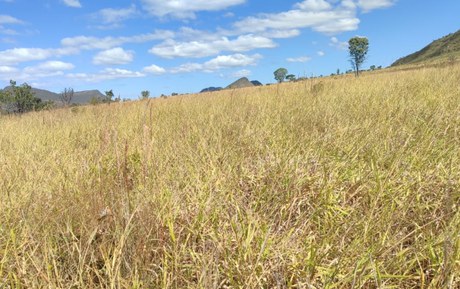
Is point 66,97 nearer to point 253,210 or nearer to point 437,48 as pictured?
point 253,210

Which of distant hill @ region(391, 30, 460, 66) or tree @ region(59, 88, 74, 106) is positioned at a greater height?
distant hill @ region(391, 30, 460, 66)

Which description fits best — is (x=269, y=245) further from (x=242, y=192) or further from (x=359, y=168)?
(x=359, y=168)

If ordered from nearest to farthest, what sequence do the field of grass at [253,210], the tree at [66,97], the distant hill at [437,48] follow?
the field of grass at [253,210]
the tree at [66,97]
the distant hill at [437,48]

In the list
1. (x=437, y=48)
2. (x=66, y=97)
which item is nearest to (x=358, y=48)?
(x=437, y=48)

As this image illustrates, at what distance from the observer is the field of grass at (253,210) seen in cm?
132

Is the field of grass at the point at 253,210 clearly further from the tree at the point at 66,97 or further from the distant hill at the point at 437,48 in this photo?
the distant hill at the point at 437,48

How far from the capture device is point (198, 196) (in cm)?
187

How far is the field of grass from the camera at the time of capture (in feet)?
4.34

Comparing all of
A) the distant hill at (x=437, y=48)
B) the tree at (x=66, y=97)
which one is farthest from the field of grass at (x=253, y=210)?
the distant hill at (x=437, y=48)

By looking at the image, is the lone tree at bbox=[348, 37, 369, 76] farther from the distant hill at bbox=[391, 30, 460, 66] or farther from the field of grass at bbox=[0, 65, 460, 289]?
the field of grass at bbox=[0, 65, 460, 289]

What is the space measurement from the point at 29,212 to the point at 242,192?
1.28 meters

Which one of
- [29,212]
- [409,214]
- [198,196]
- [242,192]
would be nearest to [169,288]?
[198,196]

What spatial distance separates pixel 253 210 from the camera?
172 centimetres

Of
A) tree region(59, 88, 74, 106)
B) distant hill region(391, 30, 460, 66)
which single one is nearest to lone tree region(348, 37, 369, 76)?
distant hill region(391, 30, 460, 66)
